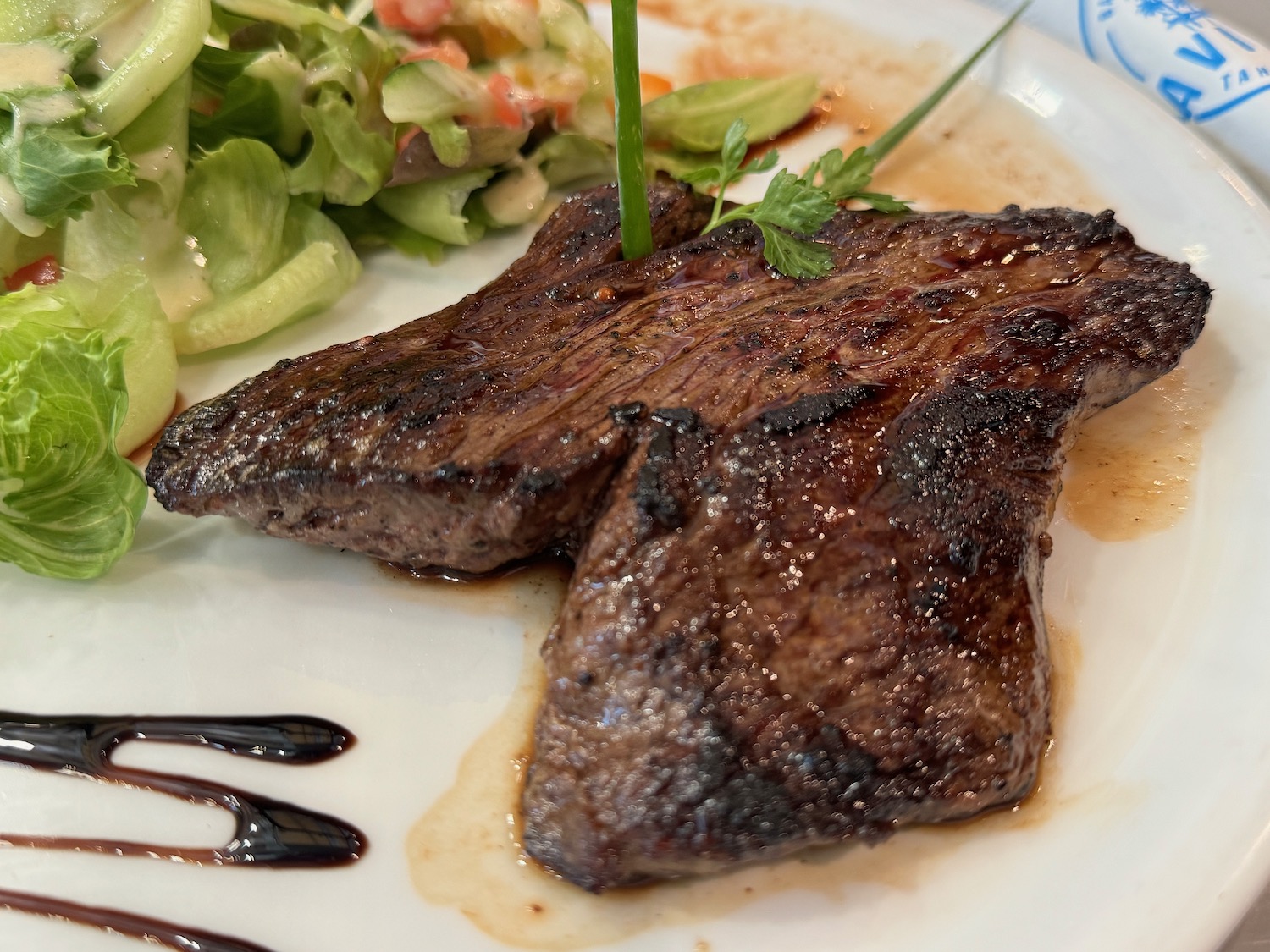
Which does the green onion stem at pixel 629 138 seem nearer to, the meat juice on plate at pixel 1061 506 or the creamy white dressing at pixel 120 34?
the meat juice on plate at pixel 1061 506

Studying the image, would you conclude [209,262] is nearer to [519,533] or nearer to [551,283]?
[551,283]

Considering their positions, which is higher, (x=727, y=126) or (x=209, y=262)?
(x=727, y=126)

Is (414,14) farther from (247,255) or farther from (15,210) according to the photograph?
(15,210)

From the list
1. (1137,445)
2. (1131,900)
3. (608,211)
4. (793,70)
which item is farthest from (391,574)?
(793,70)

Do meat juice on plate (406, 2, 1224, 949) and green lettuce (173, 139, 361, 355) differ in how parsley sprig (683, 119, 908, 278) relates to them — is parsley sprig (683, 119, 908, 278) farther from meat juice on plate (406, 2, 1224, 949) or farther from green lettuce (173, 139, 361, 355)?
green lettuce (173, 139, 361, 355)

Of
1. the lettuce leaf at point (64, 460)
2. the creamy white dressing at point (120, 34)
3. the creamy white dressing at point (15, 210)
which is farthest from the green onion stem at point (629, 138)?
the creamy white dressing at point (15, 210)

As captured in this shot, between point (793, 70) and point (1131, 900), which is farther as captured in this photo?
point (793, 70)
